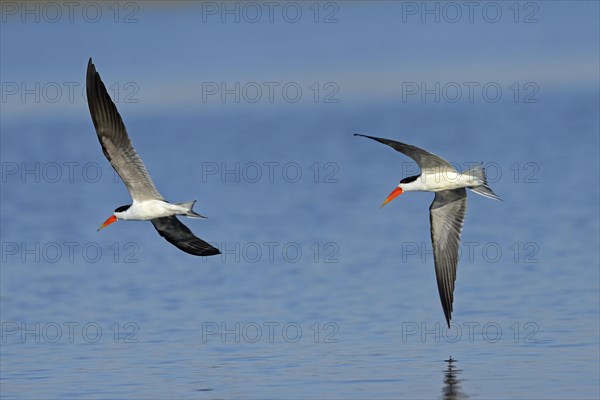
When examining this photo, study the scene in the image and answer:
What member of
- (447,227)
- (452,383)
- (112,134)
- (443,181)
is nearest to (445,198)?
→ (447,227)

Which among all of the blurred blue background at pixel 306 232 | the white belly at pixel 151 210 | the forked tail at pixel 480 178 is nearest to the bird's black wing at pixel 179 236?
the white belly at pixel 151 210

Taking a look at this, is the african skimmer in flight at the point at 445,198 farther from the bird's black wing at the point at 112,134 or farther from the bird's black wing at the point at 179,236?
the bird's black wing at the point at 112,134

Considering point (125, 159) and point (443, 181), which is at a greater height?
point (125, 159)

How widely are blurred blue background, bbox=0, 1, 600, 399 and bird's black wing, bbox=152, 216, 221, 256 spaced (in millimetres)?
1009

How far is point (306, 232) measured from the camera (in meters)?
19.7

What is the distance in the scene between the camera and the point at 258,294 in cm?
1537

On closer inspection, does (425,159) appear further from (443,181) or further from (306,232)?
(306,232)

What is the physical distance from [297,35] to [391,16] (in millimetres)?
6995

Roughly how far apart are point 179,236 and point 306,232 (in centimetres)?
712

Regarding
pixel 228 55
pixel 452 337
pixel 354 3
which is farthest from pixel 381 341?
pixel 354 3

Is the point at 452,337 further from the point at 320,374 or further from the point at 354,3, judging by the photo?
the point at 354,3

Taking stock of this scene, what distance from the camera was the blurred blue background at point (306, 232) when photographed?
39.7ft

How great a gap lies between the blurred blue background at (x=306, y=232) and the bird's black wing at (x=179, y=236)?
101 cm

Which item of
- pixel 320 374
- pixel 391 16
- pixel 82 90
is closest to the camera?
pixel 320 374
